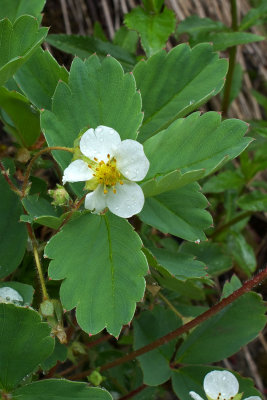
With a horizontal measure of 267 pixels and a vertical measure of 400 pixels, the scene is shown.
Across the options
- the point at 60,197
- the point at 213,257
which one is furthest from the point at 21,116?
the point at 213,257

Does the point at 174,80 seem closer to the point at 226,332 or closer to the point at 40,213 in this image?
the point at 40,213

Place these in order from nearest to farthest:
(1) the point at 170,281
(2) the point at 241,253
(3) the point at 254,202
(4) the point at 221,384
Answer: (4) the point at 221,384 < (1) the point at 170,281 < (3) the point at 254,202 < (2) the point at 241,253

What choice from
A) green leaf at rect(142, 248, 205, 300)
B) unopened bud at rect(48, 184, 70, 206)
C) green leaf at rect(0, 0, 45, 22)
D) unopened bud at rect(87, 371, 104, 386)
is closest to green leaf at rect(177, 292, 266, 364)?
green leaf at rect(142, 248, 205, 300)

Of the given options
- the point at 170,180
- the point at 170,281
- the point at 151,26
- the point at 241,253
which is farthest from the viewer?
the point at 241,253

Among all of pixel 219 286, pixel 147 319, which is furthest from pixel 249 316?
pixel 219 286

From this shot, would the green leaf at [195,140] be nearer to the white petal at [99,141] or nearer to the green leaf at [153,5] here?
the white petal at [99,141]

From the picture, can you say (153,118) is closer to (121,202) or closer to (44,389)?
(121,202)
